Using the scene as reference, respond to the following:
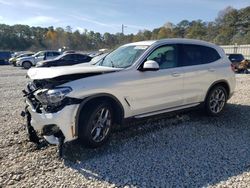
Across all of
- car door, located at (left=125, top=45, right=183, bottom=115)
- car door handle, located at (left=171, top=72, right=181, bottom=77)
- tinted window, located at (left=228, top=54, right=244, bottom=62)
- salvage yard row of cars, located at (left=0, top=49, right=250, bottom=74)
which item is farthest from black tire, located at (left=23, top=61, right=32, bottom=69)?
car door handle, located at (left=171, top=72, right=181, bottom=77)

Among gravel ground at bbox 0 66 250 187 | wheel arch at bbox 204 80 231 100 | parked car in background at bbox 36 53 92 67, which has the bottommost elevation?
gravel ground at bbox 0 66 250 187

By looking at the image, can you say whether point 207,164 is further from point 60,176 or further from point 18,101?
point 18,101

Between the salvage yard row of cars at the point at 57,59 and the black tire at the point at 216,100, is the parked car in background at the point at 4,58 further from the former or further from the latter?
the black tire at the point at 216,100

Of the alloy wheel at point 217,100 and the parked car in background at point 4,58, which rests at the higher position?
the parked car in background at point 4,58

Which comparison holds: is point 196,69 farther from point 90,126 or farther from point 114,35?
point 114,35

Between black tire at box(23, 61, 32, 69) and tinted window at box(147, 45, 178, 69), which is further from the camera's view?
black tire at box(23, 61, 32, 69)

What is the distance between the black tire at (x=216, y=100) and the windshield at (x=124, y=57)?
2106 millimetres

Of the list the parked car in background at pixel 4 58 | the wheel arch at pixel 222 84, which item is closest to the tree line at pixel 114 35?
the parked car in background at pixel 4 58

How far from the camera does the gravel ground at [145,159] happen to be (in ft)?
12.6

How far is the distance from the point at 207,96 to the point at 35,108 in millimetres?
3901

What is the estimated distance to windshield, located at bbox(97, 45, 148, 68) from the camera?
5.48 meters

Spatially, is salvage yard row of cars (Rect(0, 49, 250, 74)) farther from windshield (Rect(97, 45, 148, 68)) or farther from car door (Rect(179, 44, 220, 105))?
car door (Rect(179, 44, 220, 105))

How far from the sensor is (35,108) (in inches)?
181

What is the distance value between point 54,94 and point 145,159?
5.56ft
